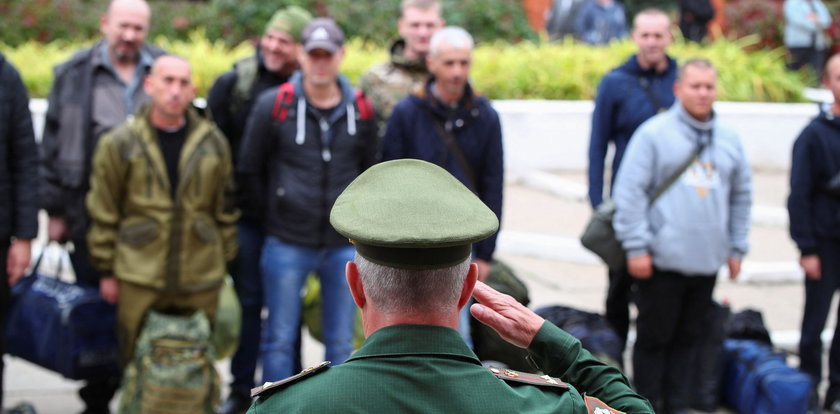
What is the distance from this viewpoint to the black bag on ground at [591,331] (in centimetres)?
561

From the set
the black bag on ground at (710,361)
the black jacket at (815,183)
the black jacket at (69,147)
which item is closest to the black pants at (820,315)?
the black jacket at (815,183)

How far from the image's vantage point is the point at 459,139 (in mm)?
5477

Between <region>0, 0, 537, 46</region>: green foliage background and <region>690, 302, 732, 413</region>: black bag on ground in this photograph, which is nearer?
<region>690, 302, 732, 413</region>: black bag on ground

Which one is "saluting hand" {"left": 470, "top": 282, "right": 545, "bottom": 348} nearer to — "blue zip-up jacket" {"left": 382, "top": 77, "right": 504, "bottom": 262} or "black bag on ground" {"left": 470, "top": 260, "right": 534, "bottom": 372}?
"black bag on ground" {"left": 470, "top": 260, "right": 534, "bottom": 372}

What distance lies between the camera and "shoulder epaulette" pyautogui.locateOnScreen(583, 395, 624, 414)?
7.27 ft

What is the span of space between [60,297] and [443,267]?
3.75 m

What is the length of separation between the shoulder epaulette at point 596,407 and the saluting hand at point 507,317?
204 mm

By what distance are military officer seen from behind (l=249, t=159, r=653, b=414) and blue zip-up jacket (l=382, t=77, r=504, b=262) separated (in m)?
3.18

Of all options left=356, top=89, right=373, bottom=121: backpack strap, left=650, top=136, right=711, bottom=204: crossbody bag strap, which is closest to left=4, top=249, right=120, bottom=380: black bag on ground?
left=356, top=89, right=373, bottom=121: backpack strap

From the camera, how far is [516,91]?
11672 millimetres

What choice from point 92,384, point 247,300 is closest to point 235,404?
point 247,300

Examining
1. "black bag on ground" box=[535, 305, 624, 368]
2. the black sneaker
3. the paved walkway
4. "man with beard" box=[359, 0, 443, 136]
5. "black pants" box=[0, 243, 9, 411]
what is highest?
"man with beard" box=[359, 0, 443, 136]

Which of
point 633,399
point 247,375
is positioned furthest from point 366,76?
point 633,399

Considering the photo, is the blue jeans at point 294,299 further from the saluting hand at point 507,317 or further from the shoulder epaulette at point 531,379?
the shoulder epaulette at point 531,379
